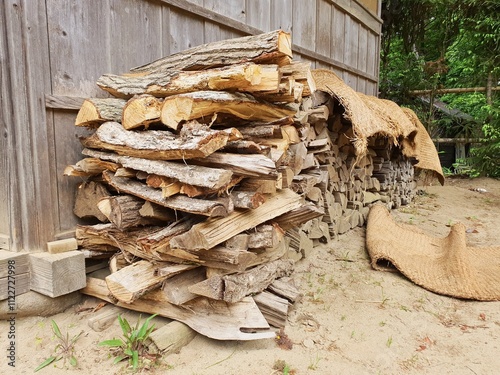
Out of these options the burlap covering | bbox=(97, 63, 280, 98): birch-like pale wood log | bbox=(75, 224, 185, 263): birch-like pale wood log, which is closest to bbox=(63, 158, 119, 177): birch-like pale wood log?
bbox=(75, 224, 185, 263): birch-like pale wood log

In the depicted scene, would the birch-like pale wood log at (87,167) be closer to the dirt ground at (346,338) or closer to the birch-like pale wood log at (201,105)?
the birch-like pale wood log at (201,105)

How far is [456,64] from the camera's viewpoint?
11469mm

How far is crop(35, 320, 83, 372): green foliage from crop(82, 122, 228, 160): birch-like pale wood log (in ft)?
3.63

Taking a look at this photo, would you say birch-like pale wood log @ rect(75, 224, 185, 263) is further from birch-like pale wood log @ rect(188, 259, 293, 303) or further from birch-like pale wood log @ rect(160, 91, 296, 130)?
birch-like pale wood log @ rect(160, 91, 296, 130)

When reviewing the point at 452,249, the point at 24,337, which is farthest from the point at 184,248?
the point at 452,249

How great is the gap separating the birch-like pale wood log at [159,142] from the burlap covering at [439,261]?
90.3 inches

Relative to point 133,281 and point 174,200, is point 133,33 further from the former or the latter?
point 133,281

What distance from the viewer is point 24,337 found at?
2275 mm

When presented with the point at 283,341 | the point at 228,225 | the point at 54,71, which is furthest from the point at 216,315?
the point at 54,71

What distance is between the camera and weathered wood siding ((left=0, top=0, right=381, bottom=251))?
231cm

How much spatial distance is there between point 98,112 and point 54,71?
1.36ft

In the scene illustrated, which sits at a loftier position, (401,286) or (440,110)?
(440,110)

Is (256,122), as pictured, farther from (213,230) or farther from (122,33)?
(122,33)

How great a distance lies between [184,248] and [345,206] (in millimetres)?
3062
